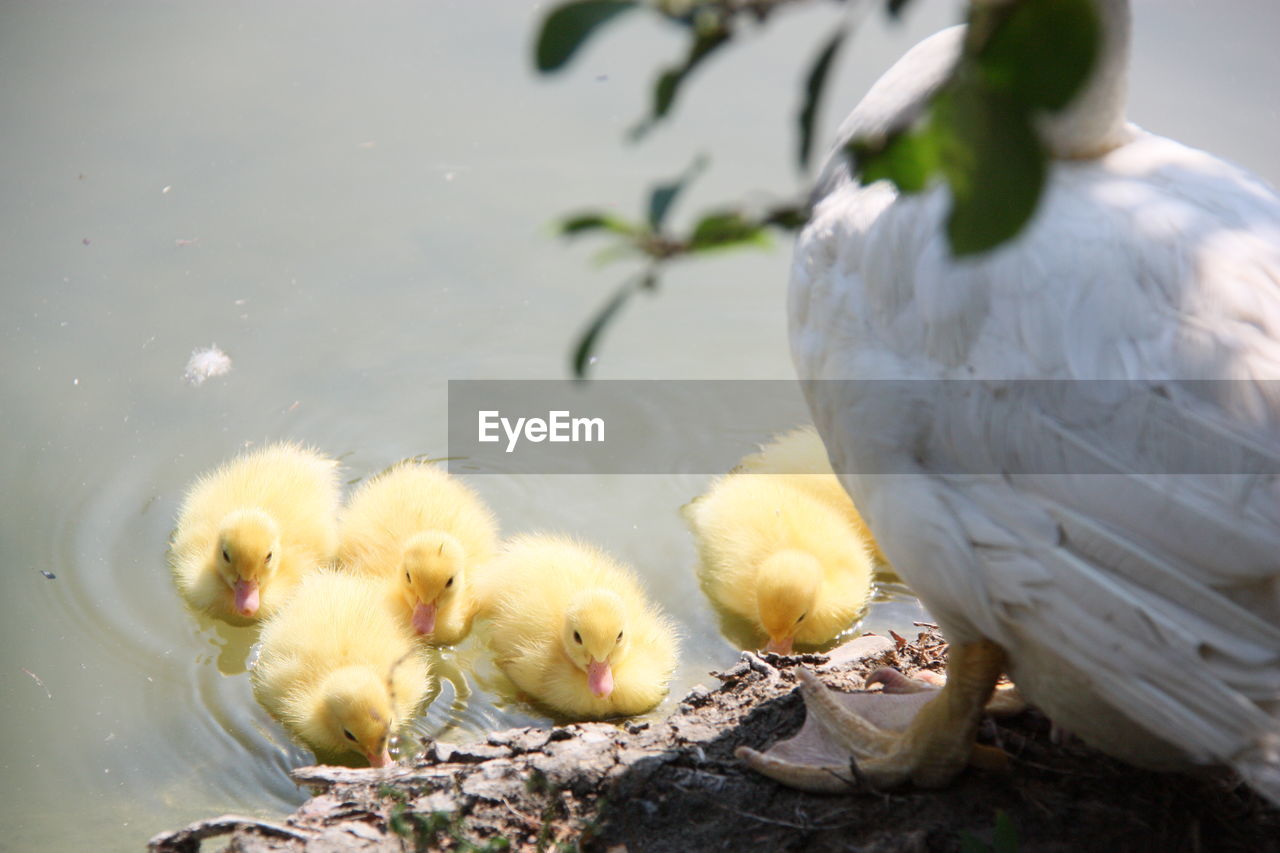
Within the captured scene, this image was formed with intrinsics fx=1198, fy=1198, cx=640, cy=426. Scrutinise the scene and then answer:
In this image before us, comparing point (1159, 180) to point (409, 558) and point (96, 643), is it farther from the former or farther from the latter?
point (96, 643)

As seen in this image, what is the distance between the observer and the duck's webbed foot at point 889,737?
71.9 inches

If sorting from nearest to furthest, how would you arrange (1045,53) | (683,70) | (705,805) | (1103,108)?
(1045,53), (683,70), (1103,108), (705,805)

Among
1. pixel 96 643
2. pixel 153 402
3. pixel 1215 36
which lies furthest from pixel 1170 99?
pixel 96 643

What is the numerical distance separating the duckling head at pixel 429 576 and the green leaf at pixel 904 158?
2.11 meters

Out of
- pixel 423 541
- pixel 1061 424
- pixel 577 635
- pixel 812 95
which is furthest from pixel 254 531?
pixel 812 95

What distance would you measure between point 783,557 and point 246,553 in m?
1.21

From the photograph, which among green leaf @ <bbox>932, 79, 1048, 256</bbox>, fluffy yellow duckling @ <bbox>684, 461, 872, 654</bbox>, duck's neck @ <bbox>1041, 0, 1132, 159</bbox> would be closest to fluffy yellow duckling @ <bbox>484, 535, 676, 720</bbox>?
fluffy yellow duckling @ <bbox>684, 461, 872, 654</bbox>

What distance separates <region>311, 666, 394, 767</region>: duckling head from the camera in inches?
91.9

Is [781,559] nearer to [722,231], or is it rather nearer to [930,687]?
[930,687]

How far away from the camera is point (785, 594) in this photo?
2.63m

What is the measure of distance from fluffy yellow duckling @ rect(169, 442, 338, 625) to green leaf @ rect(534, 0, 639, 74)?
218 centimetres

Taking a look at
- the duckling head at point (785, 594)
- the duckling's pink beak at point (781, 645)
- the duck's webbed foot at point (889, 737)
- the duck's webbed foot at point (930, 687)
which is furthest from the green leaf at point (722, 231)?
the duckling's pink beak at point (781, 645)

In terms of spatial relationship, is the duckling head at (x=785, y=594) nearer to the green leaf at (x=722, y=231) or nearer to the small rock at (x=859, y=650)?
the small rock at (x=859, y=650)

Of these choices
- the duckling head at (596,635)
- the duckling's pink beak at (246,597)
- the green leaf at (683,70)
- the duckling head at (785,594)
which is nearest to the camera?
the green leaf at (683,70)
